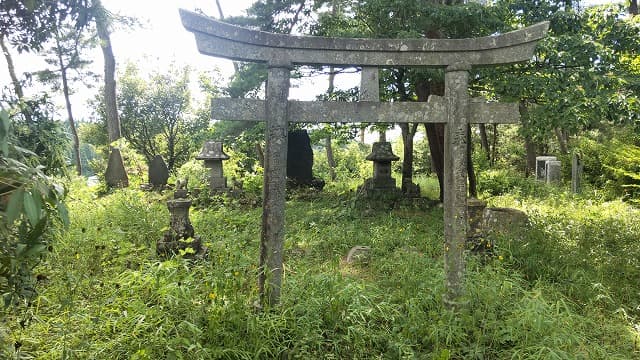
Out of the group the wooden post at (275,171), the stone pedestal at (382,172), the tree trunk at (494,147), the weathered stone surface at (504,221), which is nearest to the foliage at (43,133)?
the wooden post at (275,171)

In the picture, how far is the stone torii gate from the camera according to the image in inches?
127

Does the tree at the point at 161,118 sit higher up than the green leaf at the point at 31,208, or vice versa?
the tree at the point at 161,118

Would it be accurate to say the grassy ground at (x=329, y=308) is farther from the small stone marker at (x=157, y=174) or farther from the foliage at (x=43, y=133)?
the small stone marker at (x=157, y=174)

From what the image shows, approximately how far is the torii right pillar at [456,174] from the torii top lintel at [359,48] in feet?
0.68

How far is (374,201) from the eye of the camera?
28.2 ft

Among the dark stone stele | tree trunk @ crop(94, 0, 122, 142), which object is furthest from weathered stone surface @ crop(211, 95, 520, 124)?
tree trunk @ crop(94, 0, 122, 142)

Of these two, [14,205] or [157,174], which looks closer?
[14,205]

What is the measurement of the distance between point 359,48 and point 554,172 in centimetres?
1183

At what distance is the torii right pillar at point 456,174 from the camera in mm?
3469

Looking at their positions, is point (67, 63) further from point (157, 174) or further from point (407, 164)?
point (407, 164)

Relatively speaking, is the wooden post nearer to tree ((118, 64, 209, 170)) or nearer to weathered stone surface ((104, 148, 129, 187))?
weathered stone surface ((104, 148, 129, 187))

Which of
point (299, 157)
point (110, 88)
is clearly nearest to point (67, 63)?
point (110, 88)

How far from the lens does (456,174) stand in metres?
3.56

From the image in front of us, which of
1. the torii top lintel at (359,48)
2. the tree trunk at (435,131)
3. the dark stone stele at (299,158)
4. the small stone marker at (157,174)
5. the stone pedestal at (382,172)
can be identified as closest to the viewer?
the torii top lintel at (359,48)
